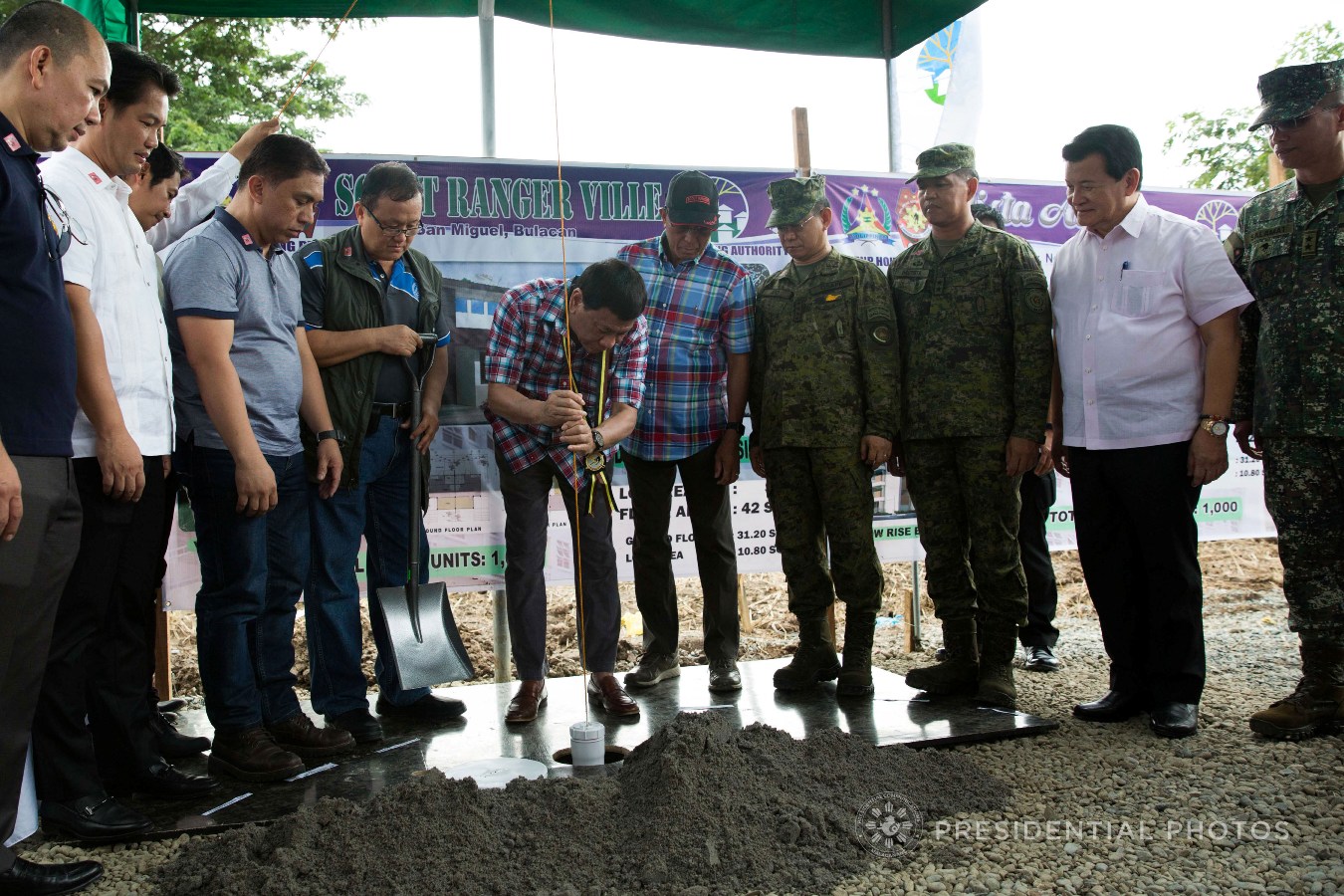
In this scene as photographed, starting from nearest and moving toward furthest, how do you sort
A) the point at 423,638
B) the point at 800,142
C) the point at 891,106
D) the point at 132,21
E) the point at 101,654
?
the point at 101,654
the point at 423,638
the point at 132,21
the point at 800,142
the point at 891,106

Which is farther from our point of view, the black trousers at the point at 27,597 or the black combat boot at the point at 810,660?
the black combat boot at the point at 810,660

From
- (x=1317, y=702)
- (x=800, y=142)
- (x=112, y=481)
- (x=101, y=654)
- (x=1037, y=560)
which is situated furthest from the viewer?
(x=800, y=142)

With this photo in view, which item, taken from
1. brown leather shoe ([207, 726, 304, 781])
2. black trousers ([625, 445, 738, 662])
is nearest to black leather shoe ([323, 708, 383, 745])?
brown leather shoe ([207, 726, 304, 781])

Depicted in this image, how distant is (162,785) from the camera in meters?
2.66

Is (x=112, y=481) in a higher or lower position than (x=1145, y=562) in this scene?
higher

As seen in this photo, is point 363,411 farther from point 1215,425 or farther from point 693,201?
point 1215,425

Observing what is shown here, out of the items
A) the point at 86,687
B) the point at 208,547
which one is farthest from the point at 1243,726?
the point at 86,687

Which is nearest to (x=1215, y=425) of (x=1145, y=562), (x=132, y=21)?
(x=1145, y=562)

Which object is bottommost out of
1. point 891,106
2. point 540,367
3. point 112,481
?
point 112,481

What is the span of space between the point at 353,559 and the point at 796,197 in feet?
A: 6.58

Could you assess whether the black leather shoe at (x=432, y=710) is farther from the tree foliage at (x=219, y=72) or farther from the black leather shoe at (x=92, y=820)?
the tree foliage at (x=219, y=72)

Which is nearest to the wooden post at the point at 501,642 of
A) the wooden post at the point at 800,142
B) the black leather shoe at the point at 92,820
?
the black leather shoe at the point at 92,820

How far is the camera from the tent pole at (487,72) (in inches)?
159

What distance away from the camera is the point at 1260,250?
3.11m
